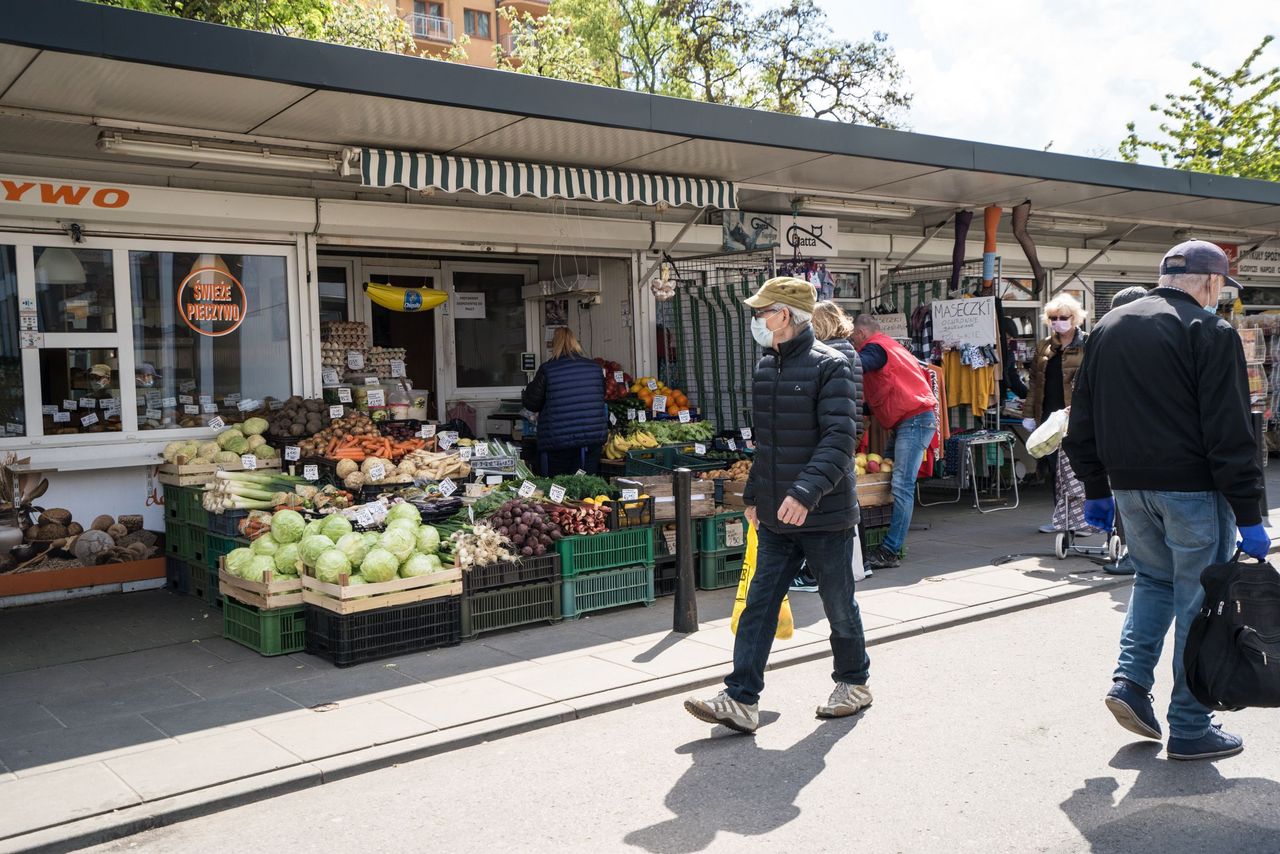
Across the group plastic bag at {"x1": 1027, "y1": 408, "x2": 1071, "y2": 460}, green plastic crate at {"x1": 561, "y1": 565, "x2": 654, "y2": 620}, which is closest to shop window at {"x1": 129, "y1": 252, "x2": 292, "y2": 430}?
green plastic crate at {"x1": 561, "y1": 565, "x2": 654, "y2": 620}

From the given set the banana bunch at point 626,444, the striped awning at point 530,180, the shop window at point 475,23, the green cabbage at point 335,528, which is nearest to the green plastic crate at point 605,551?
the green cabbage at point 335,528

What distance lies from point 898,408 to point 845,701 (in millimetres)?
3934

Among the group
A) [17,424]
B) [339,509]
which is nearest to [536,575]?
[339,509]

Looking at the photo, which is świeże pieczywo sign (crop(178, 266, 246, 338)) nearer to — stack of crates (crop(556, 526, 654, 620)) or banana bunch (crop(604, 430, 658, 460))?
banana bunch (crop(604, 430, 658, 460))

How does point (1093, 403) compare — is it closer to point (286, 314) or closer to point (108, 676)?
point (108, 676)

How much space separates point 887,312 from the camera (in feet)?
42.1

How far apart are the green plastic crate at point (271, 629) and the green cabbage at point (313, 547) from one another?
370 millimetres

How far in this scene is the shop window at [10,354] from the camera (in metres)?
8.29

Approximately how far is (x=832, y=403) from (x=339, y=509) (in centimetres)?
402

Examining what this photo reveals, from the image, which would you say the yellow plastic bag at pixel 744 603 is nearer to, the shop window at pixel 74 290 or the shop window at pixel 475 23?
the shop window at pixel 74 290

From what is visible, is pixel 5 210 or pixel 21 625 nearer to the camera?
pixel 21 625

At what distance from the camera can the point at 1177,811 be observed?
159 inches

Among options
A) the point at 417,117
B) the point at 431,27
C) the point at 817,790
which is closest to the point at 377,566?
Answer: the point at 817,790

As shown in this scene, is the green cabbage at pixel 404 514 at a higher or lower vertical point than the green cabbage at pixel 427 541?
higher
